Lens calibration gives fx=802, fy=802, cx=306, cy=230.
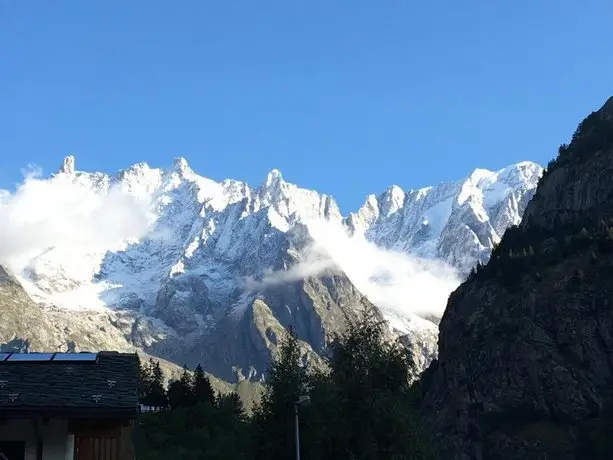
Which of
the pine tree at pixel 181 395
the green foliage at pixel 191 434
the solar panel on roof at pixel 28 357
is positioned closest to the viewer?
the solar panel on roof at pixel 28 357

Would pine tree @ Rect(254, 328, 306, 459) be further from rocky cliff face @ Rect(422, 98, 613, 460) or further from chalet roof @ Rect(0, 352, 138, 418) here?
rocky cliff face @ Rect(422, 98, 613, 460)

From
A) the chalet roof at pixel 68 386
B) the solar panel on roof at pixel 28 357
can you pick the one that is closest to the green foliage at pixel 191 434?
the solar panel on roof at pixel 28 357

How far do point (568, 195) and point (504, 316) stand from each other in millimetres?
49326

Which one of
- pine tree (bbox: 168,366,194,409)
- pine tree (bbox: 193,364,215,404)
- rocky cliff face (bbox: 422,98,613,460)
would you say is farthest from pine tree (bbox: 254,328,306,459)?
pine tree (bbox: 193,364,215,404)

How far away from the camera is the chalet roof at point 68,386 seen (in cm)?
2600

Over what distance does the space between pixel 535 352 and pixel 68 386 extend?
13070 centimetres

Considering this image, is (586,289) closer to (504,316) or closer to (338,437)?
(504,316)

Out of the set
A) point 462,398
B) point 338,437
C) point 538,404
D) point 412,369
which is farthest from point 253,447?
point 462,398

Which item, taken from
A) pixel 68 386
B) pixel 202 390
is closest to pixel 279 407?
pixel 68 386

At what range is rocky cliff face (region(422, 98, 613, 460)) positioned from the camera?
134125 mm

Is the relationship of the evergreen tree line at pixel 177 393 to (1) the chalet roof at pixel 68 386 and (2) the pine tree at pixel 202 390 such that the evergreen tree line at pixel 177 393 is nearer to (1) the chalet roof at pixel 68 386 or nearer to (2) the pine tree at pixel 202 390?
(2) the pine tree at pixel 202 390

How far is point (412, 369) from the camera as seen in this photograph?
52.3 m

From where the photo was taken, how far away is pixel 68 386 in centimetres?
2769

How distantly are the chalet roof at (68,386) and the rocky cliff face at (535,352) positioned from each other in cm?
10423
